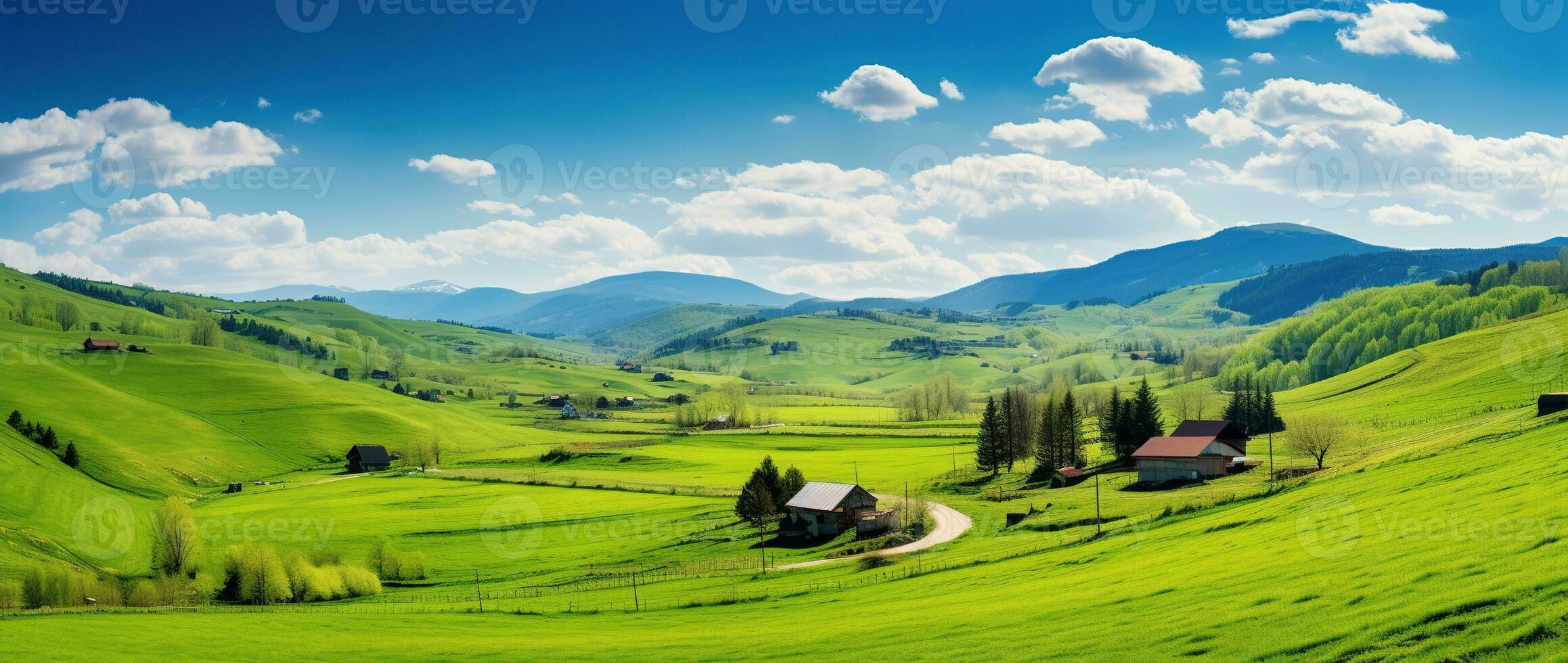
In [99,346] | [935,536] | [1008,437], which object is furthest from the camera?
[99,346]

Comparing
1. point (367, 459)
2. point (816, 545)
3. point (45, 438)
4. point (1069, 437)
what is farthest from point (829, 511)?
point (45, 438)

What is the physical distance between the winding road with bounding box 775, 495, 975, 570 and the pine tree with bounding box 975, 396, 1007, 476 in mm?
24280

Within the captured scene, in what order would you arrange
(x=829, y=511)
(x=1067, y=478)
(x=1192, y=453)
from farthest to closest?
(x=1067, y=478)
(x=1192, y=453)
(x=829, y=511)

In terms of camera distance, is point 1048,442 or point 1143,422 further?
point 1143,422

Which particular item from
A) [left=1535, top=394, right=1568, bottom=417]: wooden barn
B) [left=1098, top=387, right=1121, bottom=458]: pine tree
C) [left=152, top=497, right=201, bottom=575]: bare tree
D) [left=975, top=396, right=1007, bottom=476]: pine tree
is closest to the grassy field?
[left=1535, top=394, right=1568, bottom=417]: wooden barn

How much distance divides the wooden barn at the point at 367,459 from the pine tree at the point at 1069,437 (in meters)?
96.9

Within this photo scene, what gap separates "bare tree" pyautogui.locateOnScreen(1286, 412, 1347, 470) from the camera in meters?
72.9

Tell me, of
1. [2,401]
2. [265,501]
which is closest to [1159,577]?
[265,501]

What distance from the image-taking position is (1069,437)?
102 metres

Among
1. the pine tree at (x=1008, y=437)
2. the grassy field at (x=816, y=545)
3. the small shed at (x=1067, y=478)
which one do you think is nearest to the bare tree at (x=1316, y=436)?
the grassy field at (x=816, y=545)

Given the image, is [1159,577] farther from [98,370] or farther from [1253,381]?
[1253,381]

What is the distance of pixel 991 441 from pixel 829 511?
125 feet

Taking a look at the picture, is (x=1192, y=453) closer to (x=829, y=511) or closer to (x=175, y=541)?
(x=829, y=511)

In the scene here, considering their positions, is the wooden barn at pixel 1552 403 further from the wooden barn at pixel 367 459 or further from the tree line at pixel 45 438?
the tree line at pixel 45 438
